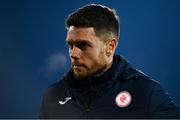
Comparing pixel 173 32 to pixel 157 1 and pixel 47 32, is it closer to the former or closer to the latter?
pixel 157 1

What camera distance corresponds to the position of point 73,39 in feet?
4.69

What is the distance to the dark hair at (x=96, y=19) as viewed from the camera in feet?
4.82

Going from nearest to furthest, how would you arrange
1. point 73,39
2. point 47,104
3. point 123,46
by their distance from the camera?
point 73,39 < point 47,104 < point 123,46

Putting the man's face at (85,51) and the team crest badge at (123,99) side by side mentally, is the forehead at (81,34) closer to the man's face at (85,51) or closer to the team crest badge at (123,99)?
the man's face at (85,51)

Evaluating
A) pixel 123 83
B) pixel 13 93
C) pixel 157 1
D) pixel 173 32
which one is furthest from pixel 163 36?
pixel 123 83

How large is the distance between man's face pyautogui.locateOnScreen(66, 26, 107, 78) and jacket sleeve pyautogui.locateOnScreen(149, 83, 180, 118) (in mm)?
249

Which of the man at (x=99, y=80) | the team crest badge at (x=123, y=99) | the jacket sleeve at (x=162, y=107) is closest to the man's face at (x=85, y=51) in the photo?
the man at (x=99, y=80)

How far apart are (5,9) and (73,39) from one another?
1628 mm

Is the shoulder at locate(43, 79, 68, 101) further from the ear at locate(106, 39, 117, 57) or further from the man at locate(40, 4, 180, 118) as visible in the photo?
the ear at locate(106, 39, 117, 57)

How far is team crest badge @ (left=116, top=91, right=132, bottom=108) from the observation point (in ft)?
4.54

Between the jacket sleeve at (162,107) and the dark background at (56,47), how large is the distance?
4.93 ft

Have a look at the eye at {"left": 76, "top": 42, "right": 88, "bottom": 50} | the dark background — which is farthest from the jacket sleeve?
the dark background

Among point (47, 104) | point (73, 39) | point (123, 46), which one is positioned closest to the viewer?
point (73, 39)

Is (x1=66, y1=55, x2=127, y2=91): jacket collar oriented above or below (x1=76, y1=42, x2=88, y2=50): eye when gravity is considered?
below
